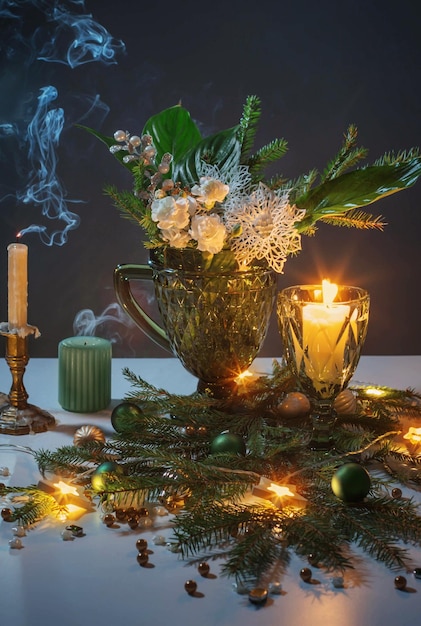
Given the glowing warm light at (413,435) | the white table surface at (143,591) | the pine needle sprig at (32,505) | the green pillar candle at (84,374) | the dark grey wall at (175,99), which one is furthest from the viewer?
the dark grey wall at (175,99)

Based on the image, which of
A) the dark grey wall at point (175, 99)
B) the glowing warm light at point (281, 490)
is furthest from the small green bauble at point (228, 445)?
the dark grey wall at point (175, 99)

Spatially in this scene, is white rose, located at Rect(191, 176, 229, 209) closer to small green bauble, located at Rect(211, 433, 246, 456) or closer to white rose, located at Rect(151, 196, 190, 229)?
white rose, located at Rect(151, 196, 190, 229)

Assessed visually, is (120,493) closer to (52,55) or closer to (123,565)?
(123,565)

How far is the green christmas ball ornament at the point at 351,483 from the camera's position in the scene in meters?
0.89

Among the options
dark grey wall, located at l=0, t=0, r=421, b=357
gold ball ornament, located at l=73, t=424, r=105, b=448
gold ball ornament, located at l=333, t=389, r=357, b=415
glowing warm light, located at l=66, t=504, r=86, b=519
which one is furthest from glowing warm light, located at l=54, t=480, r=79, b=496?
dark grey wall, located at l=0, t=0, r=421, b=357

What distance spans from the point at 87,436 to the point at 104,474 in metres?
0.17

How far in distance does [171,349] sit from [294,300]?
212mm

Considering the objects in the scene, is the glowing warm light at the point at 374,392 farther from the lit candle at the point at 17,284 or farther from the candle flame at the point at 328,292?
the lit candle at the point at 17,284

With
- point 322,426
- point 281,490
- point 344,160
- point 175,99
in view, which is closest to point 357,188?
point 344,160

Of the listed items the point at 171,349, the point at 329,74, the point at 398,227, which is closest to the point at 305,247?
the point at 398,227

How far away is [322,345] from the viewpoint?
105 centimetres

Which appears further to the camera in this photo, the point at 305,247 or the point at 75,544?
the point at 305,247

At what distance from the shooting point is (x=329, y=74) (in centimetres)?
207

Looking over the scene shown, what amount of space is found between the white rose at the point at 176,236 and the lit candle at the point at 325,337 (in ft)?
0.55
